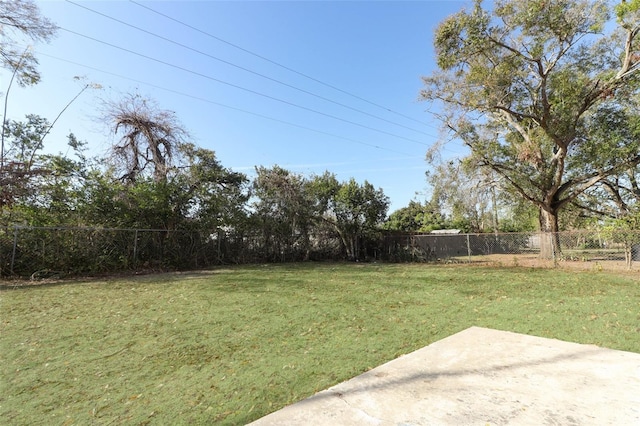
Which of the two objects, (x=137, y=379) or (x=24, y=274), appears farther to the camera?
(x=24, y=274)

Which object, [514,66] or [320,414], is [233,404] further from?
[514,66]

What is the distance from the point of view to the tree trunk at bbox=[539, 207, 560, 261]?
11.4 m

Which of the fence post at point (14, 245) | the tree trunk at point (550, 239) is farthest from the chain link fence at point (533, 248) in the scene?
the fence post at point (14, 245)

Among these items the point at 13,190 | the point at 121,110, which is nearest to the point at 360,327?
the point at 13,190

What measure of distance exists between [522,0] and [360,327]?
551 inches

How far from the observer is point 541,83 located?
12633 millimetres

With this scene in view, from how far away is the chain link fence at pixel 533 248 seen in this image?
9.79 metres

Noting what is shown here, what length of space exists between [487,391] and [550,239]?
11836 mm

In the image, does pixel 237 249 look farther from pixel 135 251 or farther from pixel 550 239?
pixel 550 239

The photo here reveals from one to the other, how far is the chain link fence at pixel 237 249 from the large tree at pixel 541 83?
3.68 meters

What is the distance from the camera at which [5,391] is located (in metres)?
2.51

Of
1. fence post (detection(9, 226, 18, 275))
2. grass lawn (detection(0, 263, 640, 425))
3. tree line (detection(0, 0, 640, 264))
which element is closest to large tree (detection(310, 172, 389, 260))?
tree line (detection(0, 0, 640, 264))

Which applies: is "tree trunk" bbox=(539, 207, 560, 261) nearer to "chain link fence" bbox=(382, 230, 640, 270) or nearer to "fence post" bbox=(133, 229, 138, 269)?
"chain link fence" bbox=(382, 230, 640, 270)

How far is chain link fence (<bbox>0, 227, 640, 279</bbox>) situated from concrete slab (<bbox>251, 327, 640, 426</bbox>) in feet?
31.7
